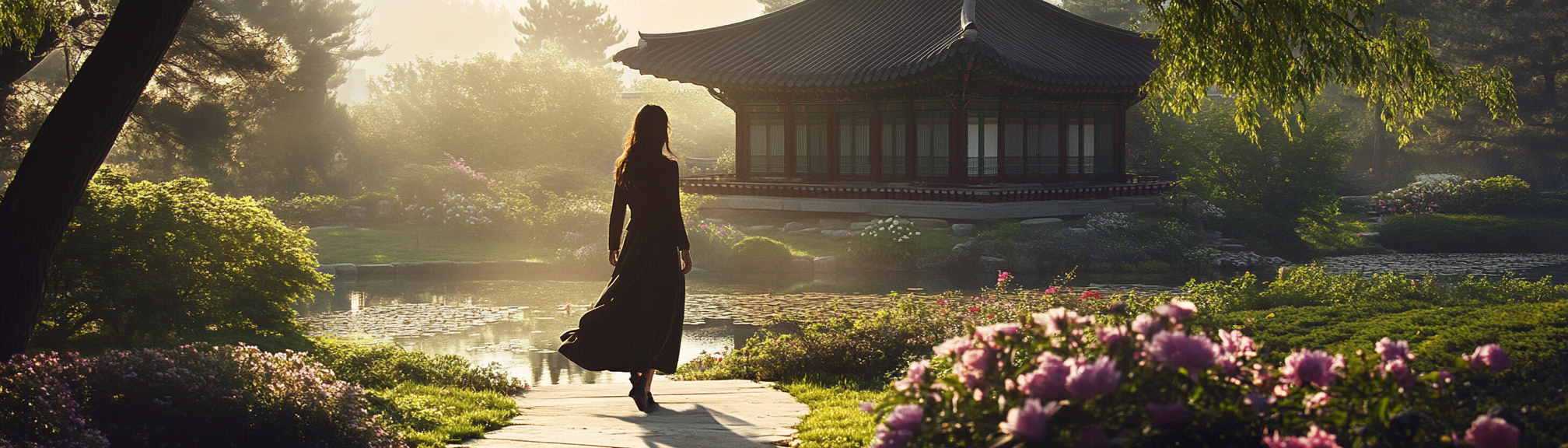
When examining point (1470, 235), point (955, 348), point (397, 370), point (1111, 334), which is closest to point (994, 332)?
point (955, 348)

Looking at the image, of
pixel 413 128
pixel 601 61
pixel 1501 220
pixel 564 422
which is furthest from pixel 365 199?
pixel 601 61

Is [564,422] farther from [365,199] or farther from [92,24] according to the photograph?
[365,199]

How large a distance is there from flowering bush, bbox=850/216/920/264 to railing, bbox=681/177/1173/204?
248cm

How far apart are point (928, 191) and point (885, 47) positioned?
10.7ft

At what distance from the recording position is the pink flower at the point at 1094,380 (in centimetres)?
228

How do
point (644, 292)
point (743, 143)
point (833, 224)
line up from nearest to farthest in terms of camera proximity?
point (644, 292) < point (833, 224) < point (743, 143)

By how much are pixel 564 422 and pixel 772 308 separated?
326 inches

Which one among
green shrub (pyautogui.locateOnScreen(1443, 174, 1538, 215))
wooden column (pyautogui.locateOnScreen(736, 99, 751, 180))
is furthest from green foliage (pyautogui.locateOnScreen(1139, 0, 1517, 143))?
green shrub (pyautogui.locateOnScreen(1443, 174, 1538, 215))

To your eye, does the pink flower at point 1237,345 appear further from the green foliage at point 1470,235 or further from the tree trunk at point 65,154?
the green foliage at point 1470,235

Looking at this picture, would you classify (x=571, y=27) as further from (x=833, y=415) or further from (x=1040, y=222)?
(x=833, y=415)

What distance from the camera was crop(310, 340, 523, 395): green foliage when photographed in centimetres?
754

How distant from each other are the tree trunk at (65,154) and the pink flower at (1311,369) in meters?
4.92

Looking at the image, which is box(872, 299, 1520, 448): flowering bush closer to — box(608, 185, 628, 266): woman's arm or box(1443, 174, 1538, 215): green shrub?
box(608, 185, 628, 266): woman's arm

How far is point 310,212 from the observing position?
88.9 feet
